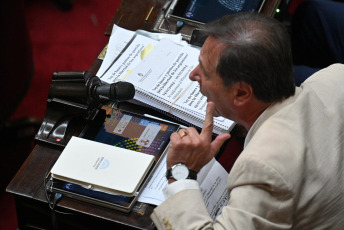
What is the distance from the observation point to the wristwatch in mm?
1417

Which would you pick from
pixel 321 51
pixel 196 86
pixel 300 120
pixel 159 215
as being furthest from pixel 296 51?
pixel 159 215

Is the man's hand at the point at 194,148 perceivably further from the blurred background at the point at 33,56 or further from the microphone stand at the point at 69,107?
the blurred background at the point at 33,56

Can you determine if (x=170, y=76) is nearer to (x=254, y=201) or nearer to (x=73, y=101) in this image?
(x=73, y=101)

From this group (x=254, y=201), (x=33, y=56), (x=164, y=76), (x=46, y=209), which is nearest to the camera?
(x=254, y=201)

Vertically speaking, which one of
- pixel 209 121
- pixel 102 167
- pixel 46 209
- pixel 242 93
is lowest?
pixel 46 209

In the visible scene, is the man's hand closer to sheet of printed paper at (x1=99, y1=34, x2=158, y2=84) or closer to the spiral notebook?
the spiral notebook

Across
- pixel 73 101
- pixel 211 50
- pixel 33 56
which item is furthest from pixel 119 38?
pixel 33 56

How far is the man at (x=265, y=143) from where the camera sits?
1.24 m

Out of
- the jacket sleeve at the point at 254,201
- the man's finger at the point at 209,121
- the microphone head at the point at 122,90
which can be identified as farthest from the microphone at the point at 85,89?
the jacket sleeve at the point at 254,201

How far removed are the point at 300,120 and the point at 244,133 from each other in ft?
1.16

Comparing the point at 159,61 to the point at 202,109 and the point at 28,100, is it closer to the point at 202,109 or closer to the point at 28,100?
the point at 202,109

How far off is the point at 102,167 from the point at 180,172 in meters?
0.21

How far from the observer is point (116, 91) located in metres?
1.56

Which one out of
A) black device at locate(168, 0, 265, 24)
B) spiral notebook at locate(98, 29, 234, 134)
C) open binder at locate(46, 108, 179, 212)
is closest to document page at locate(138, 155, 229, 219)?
open binder at locate(46, 108, 179, 212)
